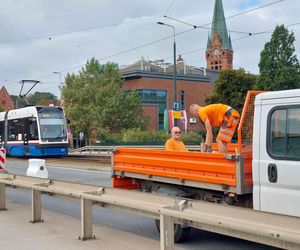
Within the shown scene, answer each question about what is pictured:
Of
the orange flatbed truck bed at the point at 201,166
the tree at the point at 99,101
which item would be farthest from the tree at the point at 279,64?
the orange flatbed truck bed at the point at 201,166

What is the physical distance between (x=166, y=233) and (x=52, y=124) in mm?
23963

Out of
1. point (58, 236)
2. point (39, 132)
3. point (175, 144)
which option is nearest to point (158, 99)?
point (39, 132)

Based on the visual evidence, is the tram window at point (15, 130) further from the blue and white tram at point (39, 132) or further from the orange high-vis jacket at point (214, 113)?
the orange high-vis jacket at point (214, 113)

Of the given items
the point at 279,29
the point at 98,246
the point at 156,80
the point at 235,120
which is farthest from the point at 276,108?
the point at 156,80

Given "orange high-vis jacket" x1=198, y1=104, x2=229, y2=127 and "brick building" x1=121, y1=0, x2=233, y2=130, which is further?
"brick building" x1=121, y1=0, x2=233, y2=130

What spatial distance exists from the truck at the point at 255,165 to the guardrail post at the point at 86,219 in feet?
3.84

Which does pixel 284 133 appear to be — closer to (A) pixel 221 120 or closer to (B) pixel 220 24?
(A) pixel 221 120

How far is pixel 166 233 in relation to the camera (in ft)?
17.2

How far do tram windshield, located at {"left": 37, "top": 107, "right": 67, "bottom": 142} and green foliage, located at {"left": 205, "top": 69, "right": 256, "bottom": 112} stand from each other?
91.4 ft

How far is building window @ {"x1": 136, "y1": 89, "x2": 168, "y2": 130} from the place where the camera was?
67562 millimetres

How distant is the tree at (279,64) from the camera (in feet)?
177

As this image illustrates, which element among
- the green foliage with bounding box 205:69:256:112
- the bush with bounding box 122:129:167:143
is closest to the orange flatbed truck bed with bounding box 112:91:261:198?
the bush with bounding box 122:129:167:143

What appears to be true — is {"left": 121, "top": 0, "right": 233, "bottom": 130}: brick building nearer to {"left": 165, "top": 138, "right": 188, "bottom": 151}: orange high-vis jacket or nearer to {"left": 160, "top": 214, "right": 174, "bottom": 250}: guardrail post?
{"left": 165, "top": 138, "right": 188, "bottom": 151}: orange high-vis jacket

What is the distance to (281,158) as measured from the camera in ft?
17.8
